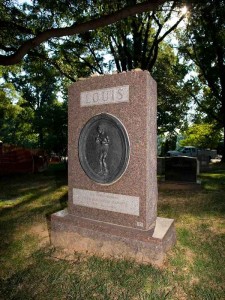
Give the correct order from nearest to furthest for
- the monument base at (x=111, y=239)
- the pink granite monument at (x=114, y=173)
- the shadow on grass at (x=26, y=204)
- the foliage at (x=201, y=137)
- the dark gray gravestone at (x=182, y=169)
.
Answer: the monument base at (x=111, y=239)
the pink granite monument at (x=114, y=173)
the shadow on grass at (x=26, y=204)
the dark gray gravestone at (x=182, y=169)
the foliage at (x=201, y=137)

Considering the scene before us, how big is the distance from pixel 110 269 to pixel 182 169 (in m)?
6.92

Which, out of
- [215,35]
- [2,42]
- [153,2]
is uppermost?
[215,35]

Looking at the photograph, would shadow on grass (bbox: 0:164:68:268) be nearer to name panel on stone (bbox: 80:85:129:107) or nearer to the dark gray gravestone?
name panel on stone (bbox: 80:85:129:107)

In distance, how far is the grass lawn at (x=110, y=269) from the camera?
3113 millimetres

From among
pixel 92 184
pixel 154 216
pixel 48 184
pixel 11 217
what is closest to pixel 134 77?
pixel 92 184

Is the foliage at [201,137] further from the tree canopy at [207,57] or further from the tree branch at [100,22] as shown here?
the tree branch at [100,22]

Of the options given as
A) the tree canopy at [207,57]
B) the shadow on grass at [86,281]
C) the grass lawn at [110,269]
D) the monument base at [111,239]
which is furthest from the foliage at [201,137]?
the shadow on grass at [86,281]

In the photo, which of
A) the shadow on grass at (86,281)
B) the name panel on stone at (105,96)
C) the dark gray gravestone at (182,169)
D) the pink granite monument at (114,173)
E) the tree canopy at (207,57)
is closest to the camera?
the shadow on grass at (86,281)

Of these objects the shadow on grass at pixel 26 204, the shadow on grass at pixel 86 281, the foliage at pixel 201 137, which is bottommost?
the shadow on grass at pixel 86 281

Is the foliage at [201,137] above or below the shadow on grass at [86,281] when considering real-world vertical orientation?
above

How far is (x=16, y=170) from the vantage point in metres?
14.3

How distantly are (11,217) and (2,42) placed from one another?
8.23m

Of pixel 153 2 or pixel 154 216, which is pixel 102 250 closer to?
pixel 154 216

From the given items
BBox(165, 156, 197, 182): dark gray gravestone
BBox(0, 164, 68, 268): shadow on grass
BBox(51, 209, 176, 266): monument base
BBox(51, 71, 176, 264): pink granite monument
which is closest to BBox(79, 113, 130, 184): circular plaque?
BBox(51, 71, 176, 264): pink granite monument
